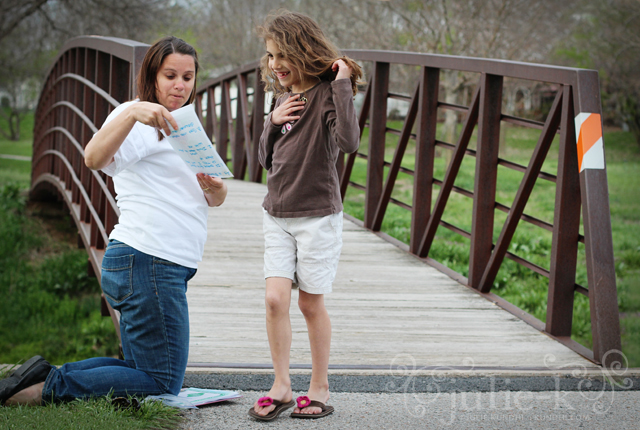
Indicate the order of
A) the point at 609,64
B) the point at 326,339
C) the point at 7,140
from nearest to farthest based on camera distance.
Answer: the point at 326,339 < the point at 609,64 < the point at 7,140

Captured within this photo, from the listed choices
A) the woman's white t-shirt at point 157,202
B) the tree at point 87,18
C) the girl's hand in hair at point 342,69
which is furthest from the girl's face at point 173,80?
the tree at point 87,18

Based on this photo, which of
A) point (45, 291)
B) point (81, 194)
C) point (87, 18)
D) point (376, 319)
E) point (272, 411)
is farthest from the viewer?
point (87, 18)

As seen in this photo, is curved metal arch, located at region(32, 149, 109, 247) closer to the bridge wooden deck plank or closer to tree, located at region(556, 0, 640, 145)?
the bridge wooden deck plank

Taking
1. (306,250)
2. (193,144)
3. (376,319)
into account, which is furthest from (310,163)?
(376,319)

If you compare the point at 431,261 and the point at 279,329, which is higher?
the point at 279,329

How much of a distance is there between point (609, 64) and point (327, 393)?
2130 centimetres

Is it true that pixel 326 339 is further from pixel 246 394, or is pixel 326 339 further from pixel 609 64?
pixel 609 64

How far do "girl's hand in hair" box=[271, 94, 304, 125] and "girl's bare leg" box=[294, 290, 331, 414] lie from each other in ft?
2.10

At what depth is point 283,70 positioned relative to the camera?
8.60 feet

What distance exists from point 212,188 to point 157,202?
195mm

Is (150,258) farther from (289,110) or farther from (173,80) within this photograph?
(289,110)

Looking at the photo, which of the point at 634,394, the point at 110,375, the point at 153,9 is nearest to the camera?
the point at 110,375

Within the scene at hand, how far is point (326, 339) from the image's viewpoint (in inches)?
106

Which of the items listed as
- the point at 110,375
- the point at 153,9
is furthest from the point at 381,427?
the point at 153,9
